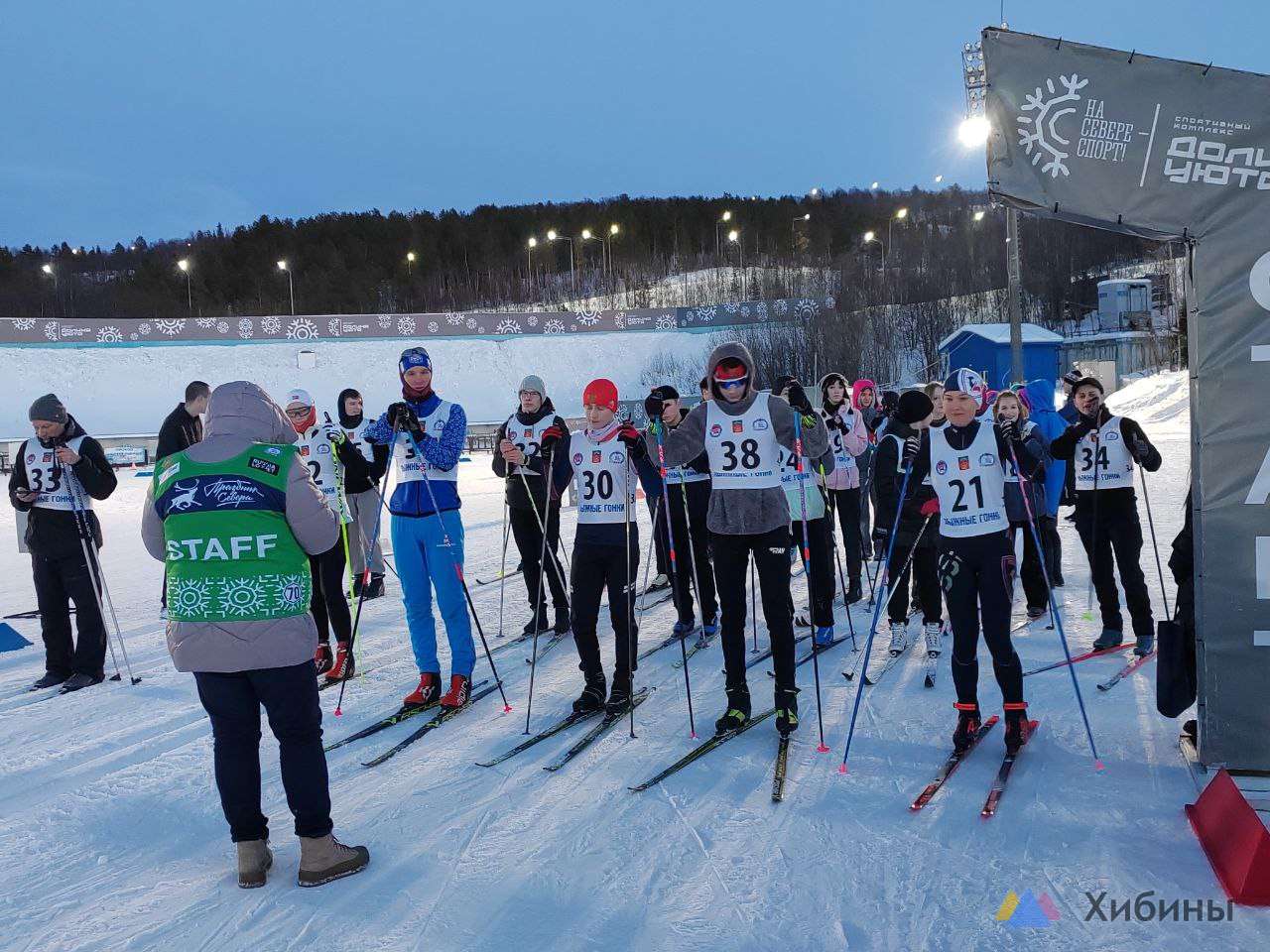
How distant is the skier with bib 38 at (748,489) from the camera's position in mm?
4285

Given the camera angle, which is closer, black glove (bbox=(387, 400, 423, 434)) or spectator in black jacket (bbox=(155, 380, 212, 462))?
black glove (bbox=(387, 400, 423, 434))

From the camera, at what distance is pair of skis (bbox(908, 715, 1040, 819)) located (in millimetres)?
3469

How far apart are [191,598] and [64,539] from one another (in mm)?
3595

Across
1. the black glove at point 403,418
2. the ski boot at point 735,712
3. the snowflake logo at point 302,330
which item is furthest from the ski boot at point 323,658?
the snowflake logo at point 302,330

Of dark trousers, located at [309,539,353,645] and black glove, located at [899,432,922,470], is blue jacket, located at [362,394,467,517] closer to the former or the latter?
dark trousers, located at [309,539,353,645]

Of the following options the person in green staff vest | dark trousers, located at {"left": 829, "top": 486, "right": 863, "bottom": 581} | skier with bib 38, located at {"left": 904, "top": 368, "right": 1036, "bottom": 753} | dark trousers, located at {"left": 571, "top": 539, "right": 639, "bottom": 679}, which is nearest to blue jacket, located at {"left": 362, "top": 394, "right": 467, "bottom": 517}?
dark trousers, located at {"left": 571, "top": 539, "right": 639, "bottom": 679}

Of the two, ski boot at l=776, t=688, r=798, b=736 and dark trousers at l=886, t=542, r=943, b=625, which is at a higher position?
dark trousers at l=886, t=542, r=943, b=625

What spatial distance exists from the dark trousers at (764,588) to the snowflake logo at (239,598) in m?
2.22

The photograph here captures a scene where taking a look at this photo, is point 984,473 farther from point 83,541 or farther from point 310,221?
point 310,221

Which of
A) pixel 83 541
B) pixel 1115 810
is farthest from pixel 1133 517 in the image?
pixel 83 541

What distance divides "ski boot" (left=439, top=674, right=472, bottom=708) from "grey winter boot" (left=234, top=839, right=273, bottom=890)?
70.7 inches

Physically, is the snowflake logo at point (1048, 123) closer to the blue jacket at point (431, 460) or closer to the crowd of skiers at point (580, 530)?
the crowd of skiers at point (580, 530)

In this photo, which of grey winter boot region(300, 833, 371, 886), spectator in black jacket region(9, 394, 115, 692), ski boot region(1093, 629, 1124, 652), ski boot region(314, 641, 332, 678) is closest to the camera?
grey winter boot region(300, 833, 371, 886)

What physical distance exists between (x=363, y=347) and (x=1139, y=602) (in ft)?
123
